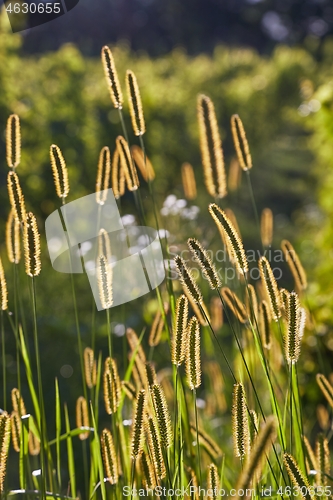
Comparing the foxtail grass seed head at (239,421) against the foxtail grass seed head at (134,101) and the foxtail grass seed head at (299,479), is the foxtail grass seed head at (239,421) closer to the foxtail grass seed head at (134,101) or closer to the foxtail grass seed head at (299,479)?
the foxtail grass seed head at (299,479)

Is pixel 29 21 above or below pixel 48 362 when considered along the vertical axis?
above

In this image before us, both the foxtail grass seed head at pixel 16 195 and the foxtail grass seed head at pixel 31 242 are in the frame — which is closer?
the foxtail grass seed head at pixel 31 242

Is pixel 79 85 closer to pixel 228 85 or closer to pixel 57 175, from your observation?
pixel 228 85

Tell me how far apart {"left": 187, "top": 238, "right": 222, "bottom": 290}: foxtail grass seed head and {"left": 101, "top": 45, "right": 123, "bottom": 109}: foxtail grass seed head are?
1.49 feet

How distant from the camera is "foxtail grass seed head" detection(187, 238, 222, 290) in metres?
0.83

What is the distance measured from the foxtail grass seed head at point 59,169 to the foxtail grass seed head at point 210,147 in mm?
274

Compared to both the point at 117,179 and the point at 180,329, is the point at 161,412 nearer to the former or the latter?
the point at 180,329

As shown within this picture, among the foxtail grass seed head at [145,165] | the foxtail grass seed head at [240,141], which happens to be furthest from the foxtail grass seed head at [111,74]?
the foxtail grass seed head at [240,141]

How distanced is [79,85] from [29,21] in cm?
409

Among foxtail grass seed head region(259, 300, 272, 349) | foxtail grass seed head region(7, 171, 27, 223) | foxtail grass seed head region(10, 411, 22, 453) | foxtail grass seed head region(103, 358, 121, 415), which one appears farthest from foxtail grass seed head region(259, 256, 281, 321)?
foxtail grass seed head region(10, 411, 22, 453)

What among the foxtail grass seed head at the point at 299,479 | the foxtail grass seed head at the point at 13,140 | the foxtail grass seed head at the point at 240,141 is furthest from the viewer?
the foxtail grass seed head at the point at 240,141

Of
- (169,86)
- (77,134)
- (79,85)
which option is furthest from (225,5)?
(77,134)

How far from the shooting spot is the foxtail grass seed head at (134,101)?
1.14 m

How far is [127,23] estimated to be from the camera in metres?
18.0
